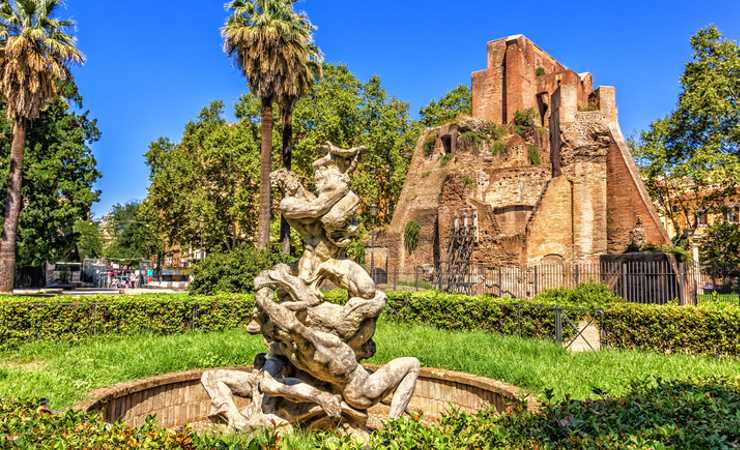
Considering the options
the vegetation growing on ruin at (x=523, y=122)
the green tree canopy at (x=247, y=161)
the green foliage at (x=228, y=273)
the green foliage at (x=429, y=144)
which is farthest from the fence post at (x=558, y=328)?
the vegetation growing on ruin at (x=523, y=122)

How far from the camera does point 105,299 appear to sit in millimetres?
12188

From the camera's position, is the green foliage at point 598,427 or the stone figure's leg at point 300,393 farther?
the stone figure's leg at point 300,393

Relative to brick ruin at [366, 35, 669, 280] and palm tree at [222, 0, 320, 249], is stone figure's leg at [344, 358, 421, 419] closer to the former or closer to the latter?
palm tree at [222, 0, 320, 249]

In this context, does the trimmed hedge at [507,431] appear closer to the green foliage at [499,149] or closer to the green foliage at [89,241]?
the green foliage at [499,149]

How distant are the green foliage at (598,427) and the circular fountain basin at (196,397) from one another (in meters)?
1.89

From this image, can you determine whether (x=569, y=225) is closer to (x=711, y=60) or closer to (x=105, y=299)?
(x=711, y=60)

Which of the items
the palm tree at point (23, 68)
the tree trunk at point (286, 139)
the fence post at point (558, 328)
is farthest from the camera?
the tree trunk at point (286, 139)

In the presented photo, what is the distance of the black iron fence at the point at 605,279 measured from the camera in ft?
64.5

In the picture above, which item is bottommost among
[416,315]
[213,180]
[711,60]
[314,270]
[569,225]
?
[416,315]

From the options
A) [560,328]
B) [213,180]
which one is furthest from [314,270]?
[213,180]

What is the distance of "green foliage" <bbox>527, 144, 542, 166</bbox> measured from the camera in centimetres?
3497

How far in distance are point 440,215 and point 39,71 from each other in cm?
2209

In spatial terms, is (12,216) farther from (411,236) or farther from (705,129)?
(705,129)

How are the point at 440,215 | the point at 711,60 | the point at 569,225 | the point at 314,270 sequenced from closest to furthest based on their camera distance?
the point at 314,270
the point at 711,60
the point at 569,225
the point at 440,215
